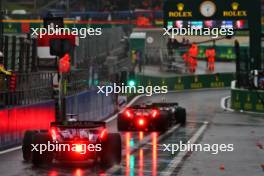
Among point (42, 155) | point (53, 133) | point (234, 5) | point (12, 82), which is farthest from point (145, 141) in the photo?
point (234, 5)

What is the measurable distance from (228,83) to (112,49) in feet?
52.0

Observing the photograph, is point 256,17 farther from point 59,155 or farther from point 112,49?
point 59,155

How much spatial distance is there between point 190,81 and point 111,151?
49.4 m

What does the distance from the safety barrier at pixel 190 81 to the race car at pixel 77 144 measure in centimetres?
4354

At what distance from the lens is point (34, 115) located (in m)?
26.2

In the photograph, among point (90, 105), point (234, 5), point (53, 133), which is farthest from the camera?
point (234, 5)

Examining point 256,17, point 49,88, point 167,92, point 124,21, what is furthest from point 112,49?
point 124,21

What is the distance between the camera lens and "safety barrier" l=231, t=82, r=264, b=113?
47.5 metres

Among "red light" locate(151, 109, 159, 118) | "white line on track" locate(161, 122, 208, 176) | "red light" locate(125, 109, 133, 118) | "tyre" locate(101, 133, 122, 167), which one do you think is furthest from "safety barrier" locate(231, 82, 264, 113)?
"tyre" locate(101, 133, 122, 167)

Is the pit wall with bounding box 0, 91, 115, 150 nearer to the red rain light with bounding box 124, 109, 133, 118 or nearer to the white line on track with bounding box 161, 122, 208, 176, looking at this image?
the red rain light with bounding box 124, 109, 133, 118

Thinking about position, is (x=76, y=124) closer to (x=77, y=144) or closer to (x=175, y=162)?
(x=77, y=144)

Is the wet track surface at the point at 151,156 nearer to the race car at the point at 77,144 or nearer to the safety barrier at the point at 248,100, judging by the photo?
the race car at the point at 77,144

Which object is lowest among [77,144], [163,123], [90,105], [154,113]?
[163,123]

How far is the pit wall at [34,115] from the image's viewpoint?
23312 mm
